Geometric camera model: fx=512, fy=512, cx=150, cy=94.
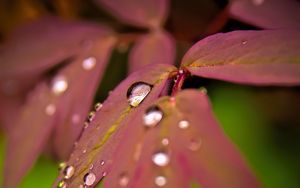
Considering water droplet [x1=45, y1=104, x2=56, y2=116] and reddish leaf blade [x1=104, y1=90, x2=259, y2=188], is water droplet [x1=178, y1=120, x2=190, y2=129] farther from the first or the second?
water droplet [x1=45, y1=104, x2=56, y2=116]

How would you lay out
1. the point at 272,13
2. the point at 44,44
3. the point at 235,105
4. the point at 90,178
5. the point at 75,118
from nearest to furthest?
the point at 90,178
the point at 272,13
the point at 75,118
the point at 44,44
the point at 235,105

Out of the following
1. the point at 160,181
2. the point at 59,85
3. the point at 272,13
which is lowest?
the point at 160,181

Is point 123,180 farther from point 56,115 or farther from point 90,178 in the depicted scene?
point 56,115

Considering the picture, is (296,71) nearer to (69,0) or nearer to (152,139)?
(152,139)

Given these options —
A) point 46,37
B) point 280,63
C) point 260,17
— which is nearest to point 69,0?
point 46,37

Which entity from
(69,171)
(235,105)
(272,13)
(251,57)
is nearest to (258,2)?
(272,13)

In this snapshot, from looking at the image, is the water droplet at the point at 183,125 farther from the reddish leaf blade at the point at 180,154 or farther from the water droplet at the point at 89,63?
the water droplet at the point at 89,63

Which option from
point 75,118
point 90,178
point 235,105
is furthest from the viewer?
point 235,105
